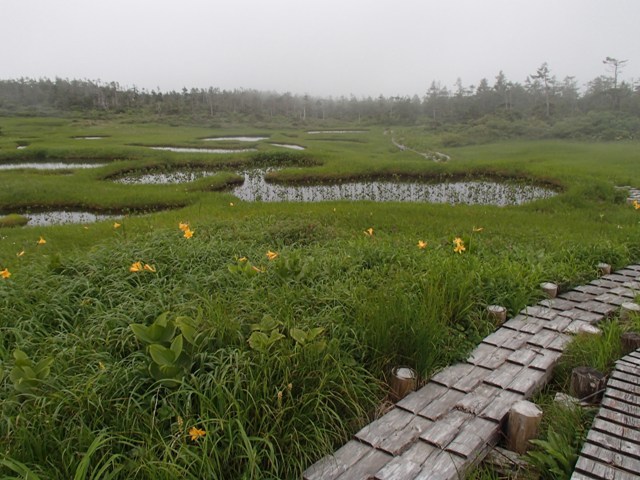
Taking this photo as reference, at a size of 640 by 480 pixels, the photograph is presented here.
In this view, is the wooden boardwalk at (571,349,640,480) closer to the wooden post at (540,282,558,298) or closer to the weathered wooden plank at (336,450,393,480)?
the weathered wooden plank at (336,450,393,480)

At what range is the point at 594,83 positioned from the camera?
187 ft

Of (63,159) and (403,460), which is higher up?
(63,159)

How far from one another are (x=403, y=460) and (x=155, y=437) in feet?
5.08

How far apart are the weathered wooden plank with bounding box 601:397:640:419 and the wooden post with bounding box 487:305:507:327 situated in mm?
1386

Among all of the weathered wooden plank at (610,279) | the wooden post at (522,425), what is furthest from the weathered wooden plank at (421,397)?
the weathered wooden plank at (610,279)

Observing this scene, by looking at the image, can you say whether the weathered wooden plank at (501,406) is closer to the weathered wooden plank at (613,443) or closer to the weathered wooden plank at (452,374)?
the weathered wooden plank at (452,374)

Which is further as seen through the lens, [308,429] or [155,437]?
[308,429]

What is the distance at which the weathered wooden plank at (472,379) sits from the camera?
11.3 feet

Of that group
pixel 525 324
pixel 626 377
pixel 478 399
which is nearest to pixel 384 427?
pixel 478 399

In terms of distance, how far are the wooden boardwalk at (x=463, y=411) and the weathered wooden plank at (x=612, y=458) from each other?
0.01 m

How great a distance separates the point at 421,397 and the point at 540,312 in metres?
2.13

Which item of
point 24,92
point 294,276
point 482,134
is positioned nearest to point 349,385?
point 294,276

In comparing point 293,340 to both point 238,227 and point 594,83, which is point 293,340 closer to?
Answer: point 238,227

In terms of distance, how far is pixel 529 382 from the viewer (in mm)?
3469
